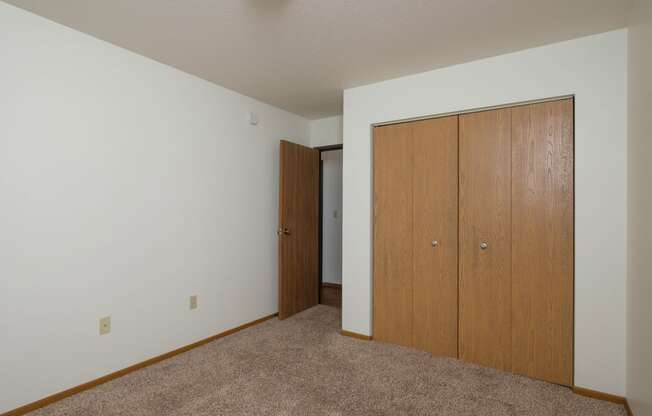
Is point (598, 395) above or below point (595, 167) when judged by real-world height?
below

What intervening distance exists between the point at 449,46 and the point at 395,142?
888 millimetres

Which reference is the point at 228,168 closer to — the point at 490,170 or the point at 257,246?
the point at 257,246

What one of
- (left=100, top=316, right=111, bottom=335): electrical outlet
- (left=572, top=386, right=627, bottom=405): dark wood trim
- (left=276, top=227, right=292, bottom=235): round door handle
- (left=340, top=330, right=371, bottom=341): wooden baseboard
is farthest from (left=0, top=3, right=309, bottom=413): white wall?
(left=572, top=386, right=627, bottom=405): dark wood trim

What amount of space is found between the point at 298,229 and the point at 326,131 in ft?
4.36

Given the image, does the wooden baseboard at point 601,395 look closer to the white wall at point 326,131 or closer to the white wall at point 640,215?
the white wall at point 640,215

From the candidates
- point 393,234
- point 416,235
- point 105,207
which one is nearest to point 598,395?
point 416,235

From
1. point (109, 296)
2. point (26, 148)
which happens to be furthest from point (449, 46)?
point (109, 296)

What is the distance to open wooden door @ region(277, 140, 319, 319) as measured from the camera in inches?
148

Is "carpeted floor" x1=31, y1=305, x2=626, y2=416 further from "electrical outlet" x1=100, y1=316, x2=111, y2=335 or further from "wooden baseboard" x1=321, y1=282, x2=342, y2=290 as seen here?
"wooden baseboard" x1=321, y1=282, x2=342, y2=290

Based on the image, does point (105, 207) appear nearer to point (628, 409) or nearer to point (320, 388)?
point (320, 388)

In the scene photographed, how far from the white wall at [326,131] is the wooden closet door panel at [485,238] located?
71.3 inches

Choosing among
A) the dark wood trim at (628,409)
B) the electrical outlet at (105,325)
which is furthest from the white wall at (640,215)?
the electrical outlet at (105,325)

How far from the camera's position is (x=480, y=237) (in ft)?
8.81

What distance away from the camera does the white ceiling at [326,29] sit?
197cm
